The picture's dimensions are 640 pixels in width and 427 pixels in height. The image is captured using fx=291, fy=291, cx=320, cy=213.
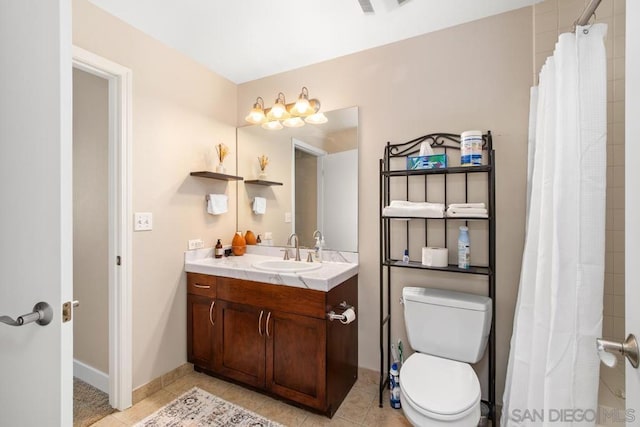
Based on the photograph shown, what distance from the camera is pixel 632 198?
24.2 inches

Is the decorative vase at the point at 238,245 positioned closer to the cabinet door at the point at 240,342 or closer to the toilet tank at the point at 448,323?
the cabinet door at the point at 240,342

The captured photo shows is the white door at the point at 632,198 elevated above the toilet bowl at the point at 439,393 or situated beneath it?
elevated above

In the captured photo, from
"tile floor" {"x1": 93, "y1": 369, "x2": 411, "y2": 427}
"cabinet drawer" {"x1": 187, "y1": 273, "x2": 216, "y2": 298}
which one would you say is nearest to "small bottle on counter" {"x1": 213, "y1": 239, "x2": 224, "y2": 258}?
"cabinet drawer" {"x1": 187, "y1": 273, "x2": 216, "y2": 298}

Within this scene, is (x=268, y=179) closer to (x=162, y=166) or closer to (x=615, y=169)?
(x=162, y=166)

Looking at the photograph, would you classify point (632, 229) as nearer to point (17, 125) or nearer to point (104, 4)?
point (17, 125)

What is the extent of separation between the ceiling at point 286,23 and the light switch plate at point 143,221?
1.20 metres

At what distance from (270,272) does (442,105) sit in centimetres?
153

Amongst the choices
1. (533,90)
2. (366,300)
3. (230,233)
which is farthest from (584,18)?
(230,233)

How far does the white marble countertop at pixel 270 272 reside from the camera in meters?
1.71

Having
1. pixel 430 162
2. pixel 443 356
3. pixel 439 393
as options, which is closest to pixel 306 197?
pixel 430 162

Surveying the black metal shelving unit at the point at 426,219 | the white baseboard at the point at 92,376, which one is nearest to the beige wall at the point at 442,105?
the black metal shelving unit at the point at 426,219

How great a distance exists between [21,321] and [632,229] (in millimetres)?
1469

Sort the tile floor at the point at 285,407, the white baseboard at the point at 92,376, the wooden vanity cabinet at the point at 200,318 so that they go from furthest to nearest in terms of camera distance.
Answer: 1. the wooden vanity cabinet at the point at 200,318
2. the white baseboard at the point at 92,376
3. the tile floor at the point at 285,407

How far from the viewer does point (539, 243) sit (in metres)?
1.23
